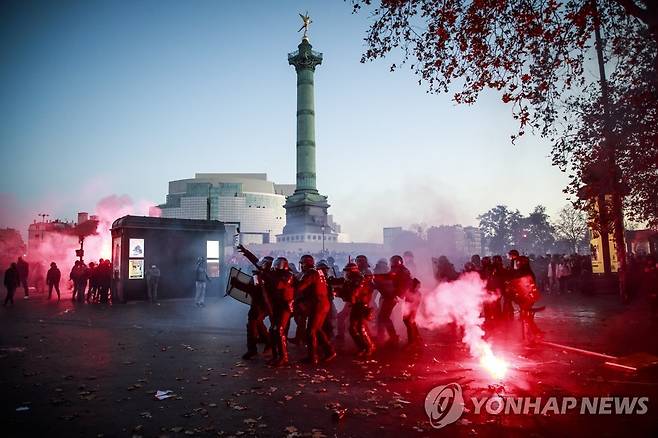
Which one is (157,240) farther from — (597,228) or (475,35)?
(597,228)

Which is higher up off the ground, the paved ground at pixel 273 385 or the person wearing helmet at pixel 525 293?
the person wearing helmet at pixel 525 293

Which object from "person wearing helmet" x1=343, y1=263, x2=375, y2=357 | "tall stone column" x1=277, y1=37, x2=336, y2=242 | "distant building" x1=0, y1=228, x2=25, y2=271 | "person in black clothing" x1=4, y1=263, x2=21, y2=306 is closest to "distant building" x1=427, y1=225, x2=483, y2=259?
"tall stone column" x1=277, y1=37, x2=336, y2=242

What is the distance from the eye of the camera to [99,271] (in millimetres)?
19562

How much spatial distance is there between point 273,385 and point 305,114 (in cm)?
5889

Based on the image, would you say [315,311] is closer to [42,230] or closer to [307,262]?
[307,262]

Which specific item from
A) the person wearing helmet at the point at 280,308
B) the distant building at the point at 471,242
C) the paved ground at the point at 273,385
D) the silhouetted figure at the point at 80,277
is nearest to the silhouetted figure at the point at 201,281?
the silhouetted figure at the point at 80,277

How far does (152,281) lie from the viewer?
19750mm

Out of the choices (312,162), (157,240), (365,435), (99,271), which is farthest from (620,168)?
(312,162)

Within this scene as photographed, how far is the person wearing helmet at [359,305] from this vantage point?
342 inches

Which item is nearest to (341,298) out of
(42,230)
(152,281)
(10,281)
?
(152,281)

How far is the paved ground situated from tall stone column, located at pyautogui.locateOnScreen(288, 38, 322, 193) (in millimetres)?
52861

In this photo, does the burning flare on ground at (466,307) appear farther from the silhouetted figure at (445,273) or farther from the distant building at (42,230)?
the distant building at (42,230)

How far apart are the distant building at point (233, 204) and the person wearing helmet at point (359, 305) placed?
9879 centimetres

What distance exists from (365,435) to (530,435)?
5.82 feet
